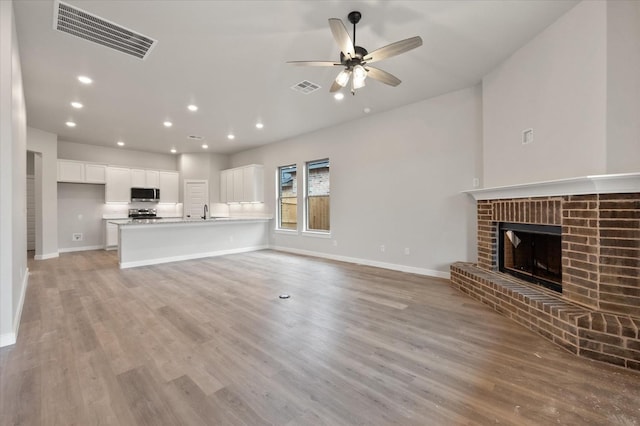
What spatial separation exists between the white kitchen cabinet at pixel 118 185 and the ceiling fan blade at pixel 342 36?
7.99 meters

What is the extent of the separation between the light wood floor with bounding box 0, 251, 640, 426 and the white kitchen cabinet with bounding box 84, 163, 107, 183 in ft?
15.9

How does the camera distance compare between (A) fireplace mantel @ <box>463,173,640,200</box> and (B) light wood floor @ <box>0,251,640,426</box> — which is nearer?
(B) light wood floor @ <box>0,251,640,426</box>

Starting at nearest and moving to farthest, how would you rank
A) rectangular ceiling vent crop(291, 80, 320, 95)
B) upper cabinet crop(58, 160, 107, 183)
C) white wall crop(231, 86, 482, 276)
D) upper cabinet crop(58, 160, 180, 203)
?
rectangular ceiling vent crop(291, 80, 320, 95), white wall crop(231, 86, 482, 276), upper cabinet crop(58, 160, 107, 183), upper cabinet crop(58, 160, 180, 203)

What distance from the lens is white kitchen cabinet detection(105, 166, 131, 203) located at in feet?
25.1

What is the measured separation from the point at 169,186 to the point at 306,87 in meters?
6.61

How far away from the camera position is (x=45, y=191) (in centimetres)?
620

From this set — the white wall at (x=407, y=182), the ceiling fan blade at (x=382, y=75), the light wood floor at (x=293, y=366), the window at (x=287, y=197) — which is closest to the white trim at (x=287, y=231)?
the window at (x=287, y=197)

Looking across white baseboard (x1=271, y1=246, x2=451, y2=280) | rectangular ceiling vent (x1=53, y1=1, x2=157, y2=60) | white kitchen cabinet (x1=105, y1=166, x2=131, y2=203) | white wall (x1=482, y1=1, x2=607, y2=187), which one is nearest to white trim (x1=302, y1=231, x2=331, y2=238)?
white baseboard (x1=271, y1=246, x2=451, y2=280)

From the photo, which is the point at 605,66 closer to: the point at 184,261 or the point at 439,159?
the point at 439,159

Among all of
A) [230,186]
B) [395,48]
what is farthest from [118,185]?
[395,48]

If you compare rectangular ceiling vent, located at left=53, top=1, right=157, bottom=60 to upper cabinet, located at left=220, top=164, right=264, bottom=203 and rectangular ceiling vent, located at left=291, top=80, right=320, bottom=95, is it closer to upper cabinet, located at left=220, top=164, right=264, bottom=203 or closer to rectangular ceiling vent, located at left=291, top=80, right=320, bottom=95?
rectangular ceiling vent, located at left=291, top=80, right=320, bottom=95

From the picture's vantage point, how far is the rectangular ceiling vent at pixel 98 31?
251 cm

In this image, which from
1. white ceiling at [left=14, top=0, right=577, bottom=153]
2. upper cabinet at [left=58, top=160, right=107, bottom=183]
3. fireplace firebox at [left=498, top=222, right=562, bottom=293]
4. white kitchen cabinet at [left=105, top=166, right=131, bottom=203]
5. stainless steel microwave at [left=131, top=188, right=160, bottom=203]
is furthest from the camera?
stainless steel microwave at [left=131, top=188, right=160, bottom=203]

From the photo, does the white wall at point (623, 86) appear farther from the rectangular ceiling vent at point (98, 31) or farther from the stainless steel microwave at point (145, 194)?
the stainless steel microwave at point (145, 194)
